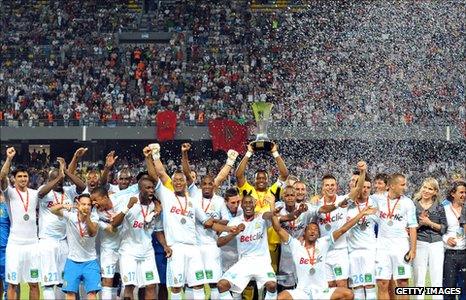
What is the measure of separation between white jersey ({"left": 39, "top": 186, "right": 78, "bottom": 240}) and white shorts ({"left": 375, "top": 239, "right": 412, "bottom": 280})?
3939 millimetres

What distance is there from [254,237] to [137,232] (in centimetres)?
142

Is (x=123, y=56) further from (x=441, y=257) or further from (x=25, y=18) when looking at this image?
(x=441, y=257)

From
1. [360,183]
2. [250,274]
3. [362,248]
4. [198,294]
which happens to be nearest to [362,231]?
[362,248]

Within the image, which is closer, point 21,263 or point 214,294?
point 214,294

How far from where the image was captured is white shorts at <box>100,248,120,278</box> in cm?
1326

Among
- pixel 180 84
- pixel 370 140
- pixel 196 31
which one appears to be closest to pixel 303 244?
pixel 370 140

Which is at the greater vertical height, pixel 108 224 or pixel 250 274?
pixel 108 224

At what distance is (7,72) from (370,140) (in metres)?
13.1

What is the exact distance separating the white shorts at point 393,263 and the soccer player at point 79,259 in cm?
349

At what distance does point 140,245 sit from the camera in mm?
13164

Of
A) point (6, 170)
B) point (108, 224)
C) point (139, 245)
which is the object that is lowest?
point (139, 245)

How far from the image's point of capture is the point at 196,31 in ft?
130

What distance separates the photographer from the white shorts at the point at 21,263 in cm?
1334

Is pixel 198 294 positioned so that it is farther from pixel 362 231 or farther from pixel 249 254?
pixel 362 231
